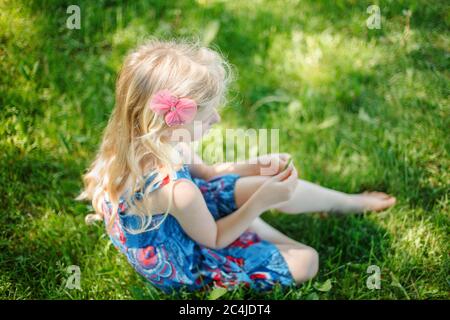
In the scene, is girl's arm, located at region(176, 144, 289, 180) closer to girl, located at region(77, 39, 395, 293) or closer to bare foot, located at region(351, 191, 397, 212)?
girl, located at region(77, 39, 395, 293)

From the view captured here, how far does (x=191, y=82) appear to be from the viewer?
147cm

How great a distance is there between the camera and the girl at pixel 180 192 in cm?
147

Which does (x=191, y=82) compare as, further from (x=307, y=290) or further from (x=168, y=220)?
(x=307, y=290)

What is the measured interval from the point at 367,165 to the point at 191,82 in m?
0.96

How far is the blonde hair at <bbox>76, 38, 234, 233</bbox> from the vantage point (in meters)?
1.46

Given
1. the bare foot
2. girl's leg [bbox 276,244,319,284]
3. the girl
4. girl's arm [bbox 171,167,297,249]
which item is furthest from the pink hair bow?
the bare foot

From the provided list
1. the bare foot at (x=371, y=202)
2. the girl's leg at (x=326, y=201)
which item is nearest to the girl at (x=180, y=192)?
the girl's leg at (x=326, y=201)

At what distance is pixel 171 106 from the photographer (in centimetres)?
142

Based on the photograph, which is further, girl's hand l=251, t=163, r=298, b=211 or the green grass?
the green grass

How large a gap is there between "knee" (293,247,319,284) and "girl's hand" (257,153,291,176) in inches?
10.9

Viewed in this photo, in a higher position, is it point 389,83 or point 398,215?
point 389,83

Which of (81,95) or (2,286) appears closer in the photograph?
(2,286)

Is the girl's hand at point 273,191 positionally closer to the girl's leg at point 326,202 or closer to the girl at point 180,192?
the girl at point 180,192
